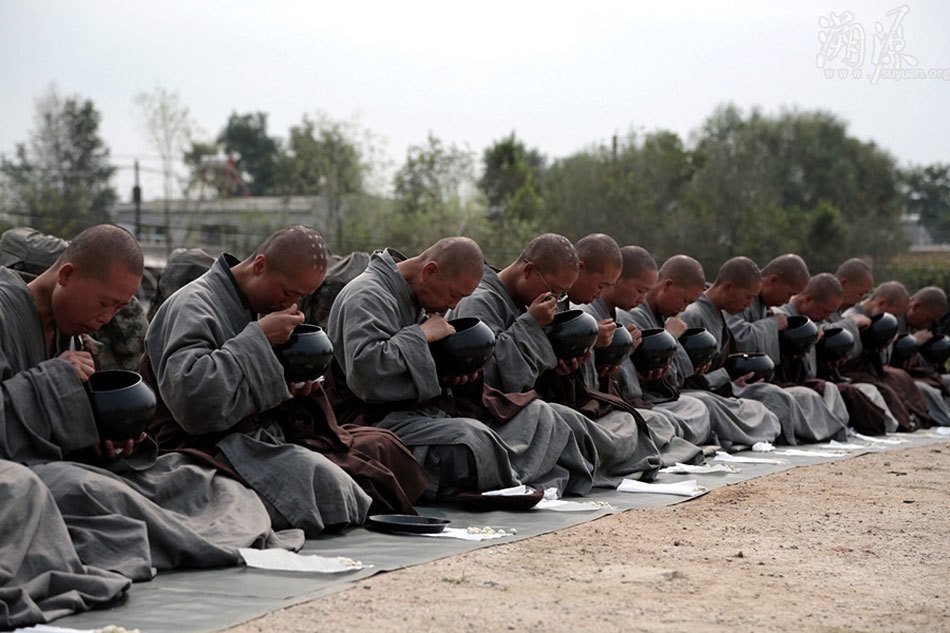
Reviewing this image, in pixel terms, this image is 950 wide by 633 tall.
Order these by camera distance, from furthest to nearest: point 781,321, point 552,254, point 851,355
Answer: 1. point 851,355
2. point 781,321
3. point 552,254

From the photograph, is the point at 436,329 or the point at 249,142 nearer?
the point at 436,329

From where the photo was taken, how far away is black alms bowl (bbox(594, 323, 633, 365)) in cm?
731

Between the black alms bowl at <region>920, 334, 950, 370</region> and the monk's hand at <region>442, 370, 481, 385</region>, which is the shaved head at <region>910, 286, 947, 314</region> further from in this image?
the monk's hand at <region>442, 370, 481, 385</region>

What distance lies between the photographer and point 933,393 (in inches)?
475

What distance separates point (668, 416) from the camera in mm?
7887

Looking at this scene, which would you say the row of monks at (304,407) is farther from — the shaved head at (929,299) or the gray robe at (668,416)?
the shaved head at (929,299)

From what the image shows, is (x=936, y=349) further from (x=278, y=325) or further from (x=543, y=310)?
(x=278, y=325)

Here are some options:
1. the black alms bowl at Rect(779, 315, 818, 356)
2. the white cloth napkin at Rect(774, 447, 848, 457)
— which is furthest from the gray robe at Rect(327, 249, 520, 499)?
the black alms bowl at Rect(779, 315, 818, 356)

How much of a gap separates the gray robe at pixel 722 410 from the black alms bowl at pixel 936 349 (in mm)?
4431

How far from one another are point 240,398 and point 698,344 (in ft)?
15.5

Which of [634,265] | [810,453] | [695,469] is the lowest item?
[810,453]

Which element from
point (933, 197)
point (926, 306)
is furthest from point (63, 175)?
point (933, 197)

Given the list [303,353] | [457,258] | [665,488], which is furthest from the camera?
[665,488]

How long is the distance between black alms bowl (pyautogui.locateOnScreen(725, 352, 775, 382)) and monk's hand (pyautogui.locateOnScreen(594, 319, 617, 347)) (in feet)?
7.86
